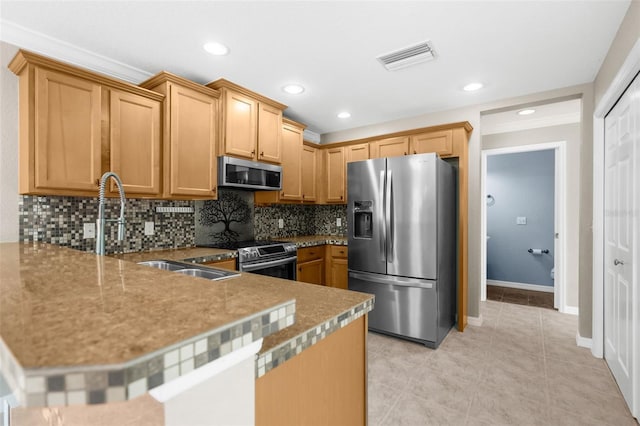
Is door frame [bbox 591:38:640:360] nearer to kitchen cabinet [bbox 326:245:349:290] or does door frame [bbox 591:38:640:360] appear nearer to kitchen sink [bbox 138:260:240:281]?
kitchen cabinet [bbox 326:245:349:290]

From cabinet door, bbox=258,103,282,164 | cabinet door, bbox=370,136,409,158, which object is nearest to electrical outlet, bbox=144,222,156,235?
cabinet door, bbox=258,103,282,164

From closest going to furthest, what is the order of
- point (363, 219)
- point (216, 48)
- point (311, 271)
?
point (216, 48)
point (363, 219)
point (311, 271)

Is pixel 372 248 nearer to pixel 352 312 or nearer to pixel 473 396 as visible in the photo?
pixel 473 396

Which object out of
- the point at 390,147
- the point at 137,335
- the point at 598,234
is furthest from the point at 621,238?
the point at 137,335

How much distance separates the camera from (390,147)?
3779mm

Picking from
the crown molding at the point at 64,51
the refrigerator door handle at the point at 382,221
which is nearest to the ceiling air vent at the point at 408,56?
the refrigerator door handle at the point at 382,221

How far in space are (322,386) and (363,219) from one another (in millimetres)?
2401

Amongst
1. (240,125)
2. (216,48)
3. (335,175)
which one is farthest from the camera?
(335,175)

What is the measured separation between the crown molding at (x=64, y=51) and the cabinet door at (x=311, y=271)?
8.04 ft

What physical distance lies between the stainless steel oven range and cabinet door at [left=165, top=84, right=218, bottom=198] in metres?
0.61

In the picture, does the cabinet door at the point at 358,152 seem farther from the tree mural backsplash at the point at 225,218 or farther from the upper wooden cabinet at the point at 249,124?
the tree mural backsplash at the point at 225,218

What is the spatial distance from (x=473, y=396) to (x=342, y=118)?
3229mm

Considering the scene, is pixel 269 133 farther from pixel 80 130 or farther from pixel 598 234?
pixel 598 234

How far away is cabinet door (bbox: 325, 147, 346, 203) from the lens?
427cm
